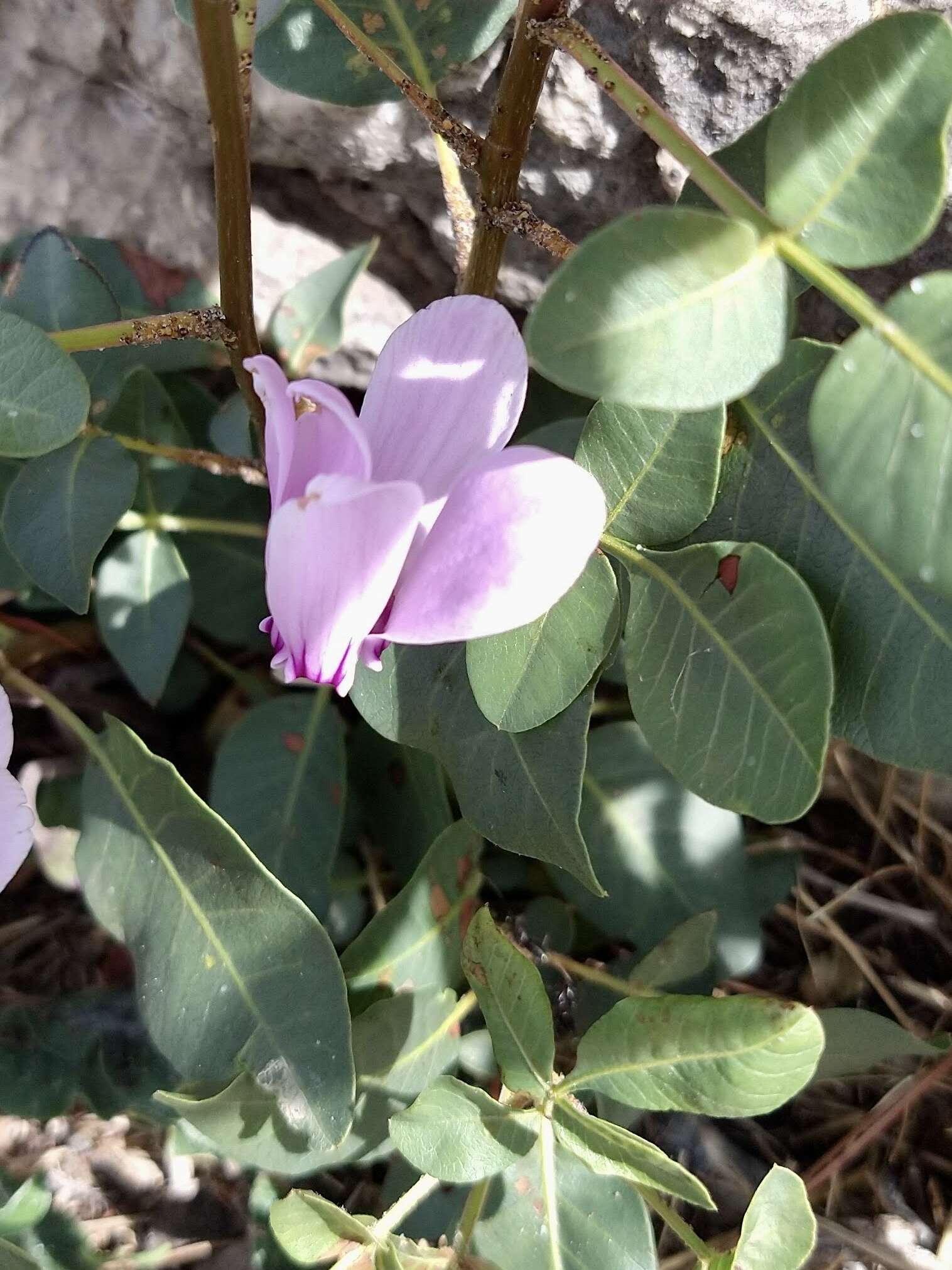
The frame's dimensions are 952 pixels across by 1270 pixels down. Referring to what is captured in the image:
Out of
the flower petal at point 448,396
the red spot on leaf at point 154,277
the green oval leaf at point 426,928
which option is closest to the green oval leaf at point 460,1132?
the green oval leaf at point 426,928

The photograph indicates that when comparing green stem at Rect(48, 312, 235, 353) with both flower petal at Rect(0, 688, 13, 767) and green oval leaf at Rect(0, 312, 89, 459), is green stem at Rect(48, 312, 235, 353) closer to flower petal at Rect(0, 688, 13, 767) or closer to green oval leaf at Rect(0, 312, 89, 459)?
green oval leaf at Rect(0, 312, 89, 459)

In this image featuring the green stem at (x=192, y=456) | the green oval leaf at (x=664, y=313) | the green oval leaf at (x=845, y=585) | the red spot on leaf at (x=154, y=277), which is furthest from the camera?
the red spot on leaf at (x=154, y=277)

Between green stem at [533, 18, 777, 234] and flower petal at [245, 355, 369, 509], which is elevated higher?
green stem at [533, 18, 777, 234]

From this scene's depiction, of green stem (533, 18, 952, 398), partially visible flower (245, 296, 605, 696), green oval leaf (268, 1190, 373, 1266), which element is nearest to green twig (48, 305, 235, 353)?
partially visible flower (245, 296, 605, 696)

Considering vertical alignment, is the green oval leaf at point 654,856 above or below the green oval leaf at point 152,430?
below

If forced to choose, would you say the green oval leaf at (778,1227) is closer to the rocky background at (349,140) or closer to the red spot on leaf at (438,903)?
the red spot on leaf at (438,903)

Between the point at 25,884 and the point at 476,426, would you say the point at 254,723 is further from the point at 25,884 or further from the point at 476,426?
the point at 476,426

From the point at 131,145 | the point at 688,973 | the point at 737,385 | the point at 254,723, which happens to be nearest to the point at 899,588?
the point at 737,385
